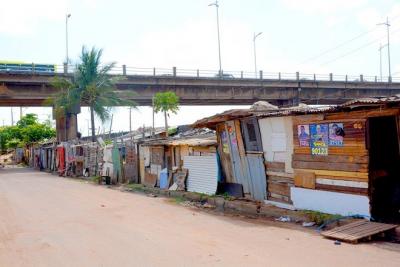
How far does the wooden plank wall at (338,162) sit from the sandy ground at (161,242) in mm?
1639

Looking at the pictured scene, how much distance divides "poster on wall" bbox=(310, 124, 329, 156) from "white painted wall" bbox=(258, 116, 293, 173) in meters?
0.87

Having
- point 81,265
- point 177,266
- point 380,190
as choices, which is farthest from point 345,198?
point 81,265

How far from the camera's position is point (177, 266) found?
6.69m

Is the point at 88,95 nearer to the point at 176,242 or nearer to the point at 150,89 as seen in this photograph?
the point at 150,89

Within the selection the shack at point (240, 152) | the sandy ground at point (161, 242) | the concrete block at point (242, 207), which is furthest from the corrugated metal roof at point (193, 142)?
the sandy ground at point (161, 242)

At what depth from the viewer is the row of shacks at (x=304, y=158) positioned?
9867 mm

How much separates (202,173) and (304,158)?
5727 millimetres

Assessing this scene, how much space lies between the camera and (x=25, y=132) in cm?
6331

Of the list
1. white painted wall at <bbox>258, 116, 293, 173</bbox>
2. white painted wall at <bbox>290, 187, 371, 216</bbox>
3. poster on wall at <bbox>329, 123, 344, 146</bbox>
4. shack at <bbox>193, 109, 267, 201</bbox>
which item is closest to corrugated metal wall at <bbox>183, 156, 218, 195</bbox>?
shack at <bbox>193, 109, 267, 201</bbox>

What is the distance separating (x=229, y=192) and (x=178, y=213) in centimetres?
293

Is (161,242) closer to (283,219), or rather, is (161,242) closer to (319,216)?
(283,219)

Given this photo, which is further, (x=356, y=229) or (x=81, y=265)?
(x=356, y=229)

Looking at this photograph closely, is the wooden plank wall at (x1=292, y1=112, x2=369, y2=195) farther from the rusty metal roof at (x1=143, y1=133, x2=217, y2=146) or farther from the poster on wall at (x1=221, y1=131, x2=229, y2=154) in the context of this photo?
the rusty metal roof at (x1=143, y1=133, x2=217, y2=146)

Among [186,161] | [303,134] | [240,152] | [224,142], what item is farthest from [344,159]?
[186,161]
